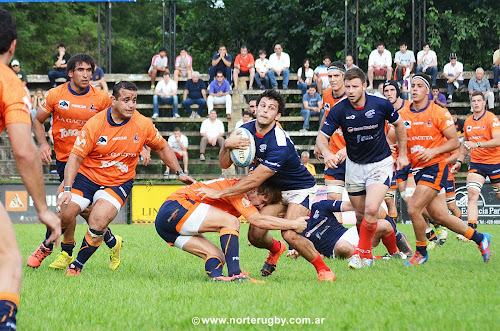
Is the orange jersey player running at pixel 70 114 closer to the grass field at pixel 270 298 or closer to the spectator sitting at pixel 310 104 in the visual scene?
the grass field at pixel 270 298

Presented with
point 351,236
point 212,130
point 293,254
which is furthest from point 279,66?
point 293,254

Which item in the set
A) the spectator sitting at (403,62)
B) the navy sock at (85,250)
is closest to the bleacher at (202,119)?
the spectator sitting at (403,62)

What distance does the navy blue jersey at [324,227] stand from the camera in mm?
9875

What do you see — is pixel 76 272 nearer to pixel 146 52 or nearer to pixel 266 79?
pixel 266 79

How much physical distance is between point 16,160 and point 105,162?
4336 millimetres

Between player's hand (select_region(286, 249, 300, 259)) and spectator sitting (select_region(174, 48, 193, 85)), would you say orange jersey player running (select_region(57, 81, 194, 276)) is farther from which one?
spectator sitting (select_region(174, 48, 193, 85))

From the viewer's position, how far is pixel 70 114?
9141mm

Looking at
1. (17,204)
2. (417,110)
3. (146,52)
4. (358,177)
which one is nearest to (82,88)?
(358,177)

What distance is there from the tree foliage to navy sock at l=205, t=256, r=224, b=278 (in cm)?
1972

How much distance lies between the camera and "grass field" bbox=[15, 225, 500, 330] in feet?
16.3

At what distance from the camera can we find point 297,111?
28641mm

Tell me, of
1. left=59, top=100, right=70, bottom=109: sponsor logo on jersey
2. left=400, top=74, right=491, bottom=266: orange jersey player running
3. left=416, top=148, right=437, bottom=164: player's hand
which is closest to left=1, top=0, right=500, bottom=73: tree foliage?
left=400, top=74, right=491, bottom=266: orange jersey player running

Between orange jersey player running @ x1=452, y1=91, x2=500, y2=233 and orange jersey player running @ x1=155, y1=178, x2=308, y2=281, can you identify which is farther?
orange jersey player running @ x1=452, y1=91, x2=500, y2=233

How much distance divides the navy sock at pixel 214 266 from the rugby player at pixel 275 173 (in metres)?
0.62
